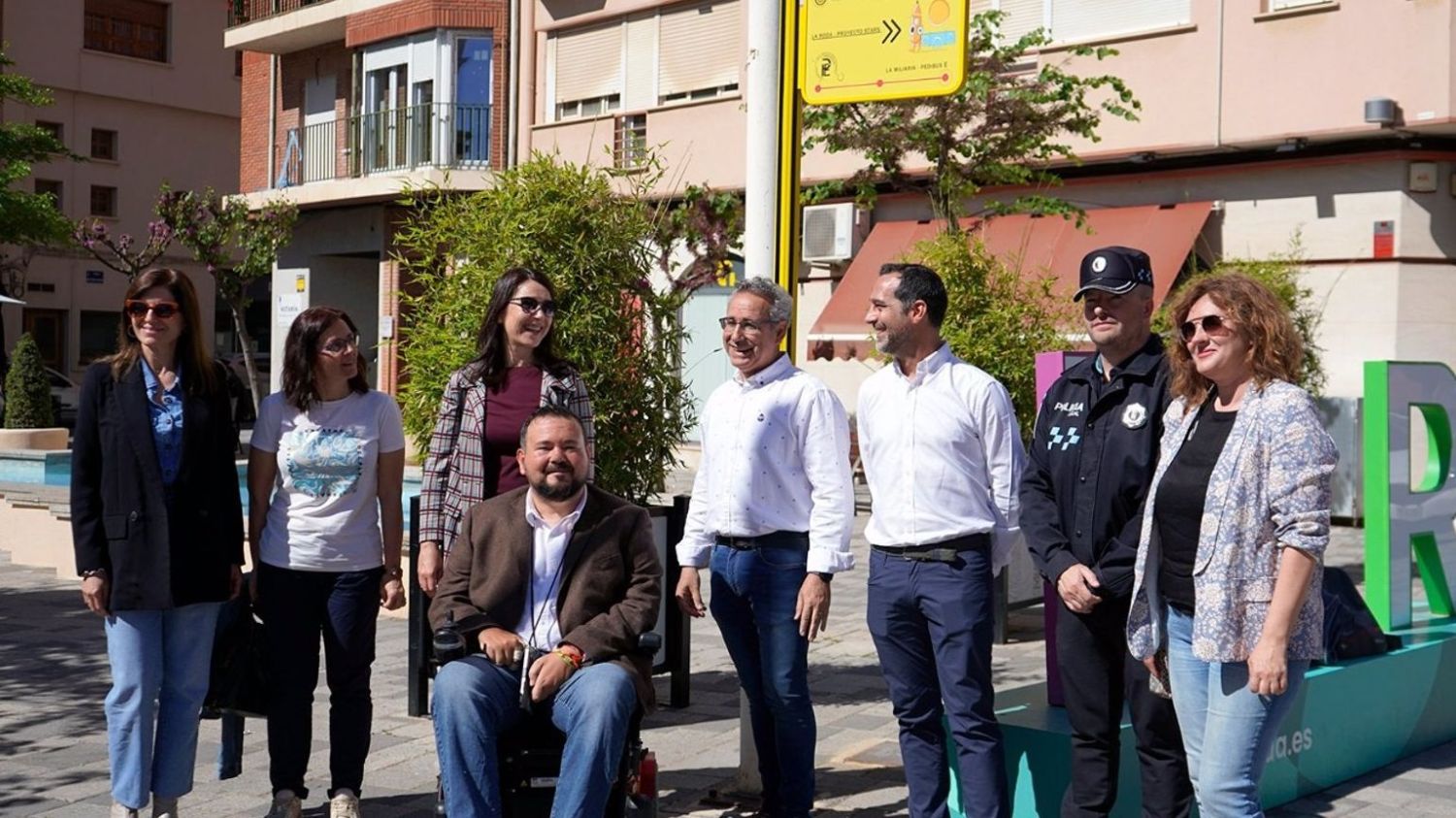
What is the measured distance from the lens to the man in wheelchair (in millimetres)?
4879

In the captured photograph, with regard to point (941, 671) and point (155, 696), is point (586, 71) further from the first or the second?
point (941, 671)

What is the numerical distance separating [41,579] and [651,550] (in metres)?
9.27

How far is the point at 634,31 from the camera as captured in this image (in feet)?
89.4

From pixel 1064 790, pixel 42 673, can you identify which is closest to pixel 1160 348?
pixel 1064 790

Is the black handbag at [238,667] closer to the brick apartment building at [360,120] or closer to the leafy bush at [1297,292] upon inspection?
the leafy bush at [1297,292]

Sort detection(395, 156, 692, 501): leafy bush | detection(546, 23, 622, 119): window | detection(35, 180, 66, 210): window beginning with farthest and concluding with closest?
detection(35, 180, 66, 210): window → detection(546, 23, 622, 119): window → detection(395, 156, 692, 501): leafy bush

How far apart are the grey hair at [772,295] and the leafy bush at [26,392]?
1954cm

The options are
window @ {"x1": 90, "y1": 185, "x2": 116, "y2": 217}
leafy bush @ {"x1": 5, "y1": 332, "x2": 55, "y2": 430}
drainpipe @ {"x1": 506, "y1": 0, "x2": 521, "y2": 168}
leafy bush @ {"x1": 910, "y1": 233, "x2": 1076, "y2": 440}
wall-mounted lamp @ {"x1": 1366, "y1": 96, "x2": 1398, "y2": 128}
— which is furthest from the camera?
window @ {"x1": 90, "y1": 185, "x2": 116, "y2": 217}

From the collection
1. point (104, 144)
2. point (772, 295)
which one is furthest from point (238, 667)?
point (104, 144)

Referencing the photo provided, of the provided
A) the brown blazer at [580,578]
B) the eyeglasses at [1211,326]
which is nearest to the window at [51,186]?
the brown blazer at [580,578]

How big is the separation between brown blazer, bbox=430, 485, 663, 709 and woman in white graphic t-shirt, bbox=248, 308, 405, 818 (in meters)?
0.54

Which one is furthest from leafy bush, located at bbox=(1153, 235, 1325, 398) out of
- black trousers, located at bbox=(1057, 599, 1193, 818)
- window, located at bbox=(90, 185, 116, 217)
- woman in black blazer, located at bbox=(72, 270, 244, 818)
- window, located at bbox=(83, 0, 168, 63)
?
window, located at bbox=(83, 0, 168, 63)

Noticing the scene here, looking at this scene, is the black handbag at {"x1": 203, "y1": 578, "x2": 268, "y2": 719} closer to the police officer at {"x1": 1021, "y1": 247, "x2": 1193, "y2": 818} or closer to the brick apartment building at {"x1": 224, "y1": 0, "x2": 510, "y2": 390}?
the police officer at {"x1": 1021, "y1": 247, "x2": 1193, "y2": 818}

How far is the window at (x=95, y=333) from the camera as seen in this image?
151ft
